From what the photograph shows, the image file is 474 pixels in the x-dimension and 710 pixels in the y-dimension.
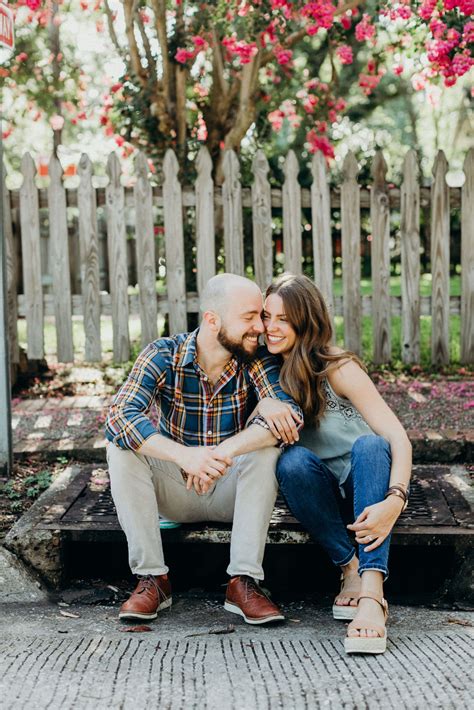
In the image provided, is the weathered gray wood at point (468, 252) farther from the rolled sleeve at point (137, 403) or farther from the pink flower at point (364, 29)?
the rolled sleeve at point (137, 403)

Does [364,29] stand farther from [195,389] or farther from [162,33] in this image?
[195,389]

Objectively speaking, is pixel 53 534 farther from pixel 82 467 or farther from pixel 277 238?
pixel 277 238

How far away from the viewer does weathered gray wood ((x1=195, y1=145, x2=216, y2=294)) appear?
21.9 ft

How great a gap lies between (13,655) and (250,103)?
5782 millimetres

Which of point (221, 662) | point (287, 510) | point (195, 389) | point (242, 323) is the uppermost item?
point (242, 323)

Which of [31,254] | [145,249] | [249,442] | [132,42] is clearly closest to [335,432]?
[249,442]

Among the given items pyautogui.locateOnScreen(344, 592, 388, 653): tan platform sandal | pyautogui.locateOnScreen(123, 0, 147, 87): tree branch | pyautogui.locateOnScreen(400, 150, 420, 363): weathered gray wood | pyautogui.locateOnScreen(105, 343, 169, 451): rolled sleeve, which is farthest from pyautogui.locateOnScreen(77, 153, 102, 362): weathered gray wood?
pyautogui.locateOnScreen(344, 592, 388, 653): tan platform sandal

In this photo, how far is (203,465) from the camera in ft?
11.2

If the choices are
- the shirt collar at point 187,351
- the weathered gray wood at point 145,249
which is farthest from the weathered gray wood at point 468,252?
the shirt collar at point 187,351

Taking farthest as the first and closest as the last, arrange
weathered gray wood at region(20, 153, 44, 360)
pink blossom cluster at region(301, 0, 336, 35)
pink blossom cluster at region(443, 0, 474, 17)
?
weathered gray wood at region(20, 153, 44, 360) < pink blossom cluster at region(301, 0, 336, 35) < pink blossom cluster at region(443, 0, 474, 17)

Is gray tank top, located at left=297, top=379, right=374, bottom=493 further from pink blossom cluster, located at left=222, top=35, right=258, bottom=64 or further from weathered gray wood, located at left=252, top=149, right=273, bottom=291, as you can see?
pink blossom cluster, located at left=222, top=35, right=258, bottom=64

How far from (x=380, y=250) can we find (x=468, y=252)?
670mm

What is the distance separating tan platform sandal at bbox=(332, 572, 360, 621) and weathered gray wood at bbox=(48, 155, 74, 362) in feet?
12.7

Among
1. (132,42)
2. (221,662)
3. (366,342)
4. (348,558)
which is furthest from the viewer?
(366,342)
